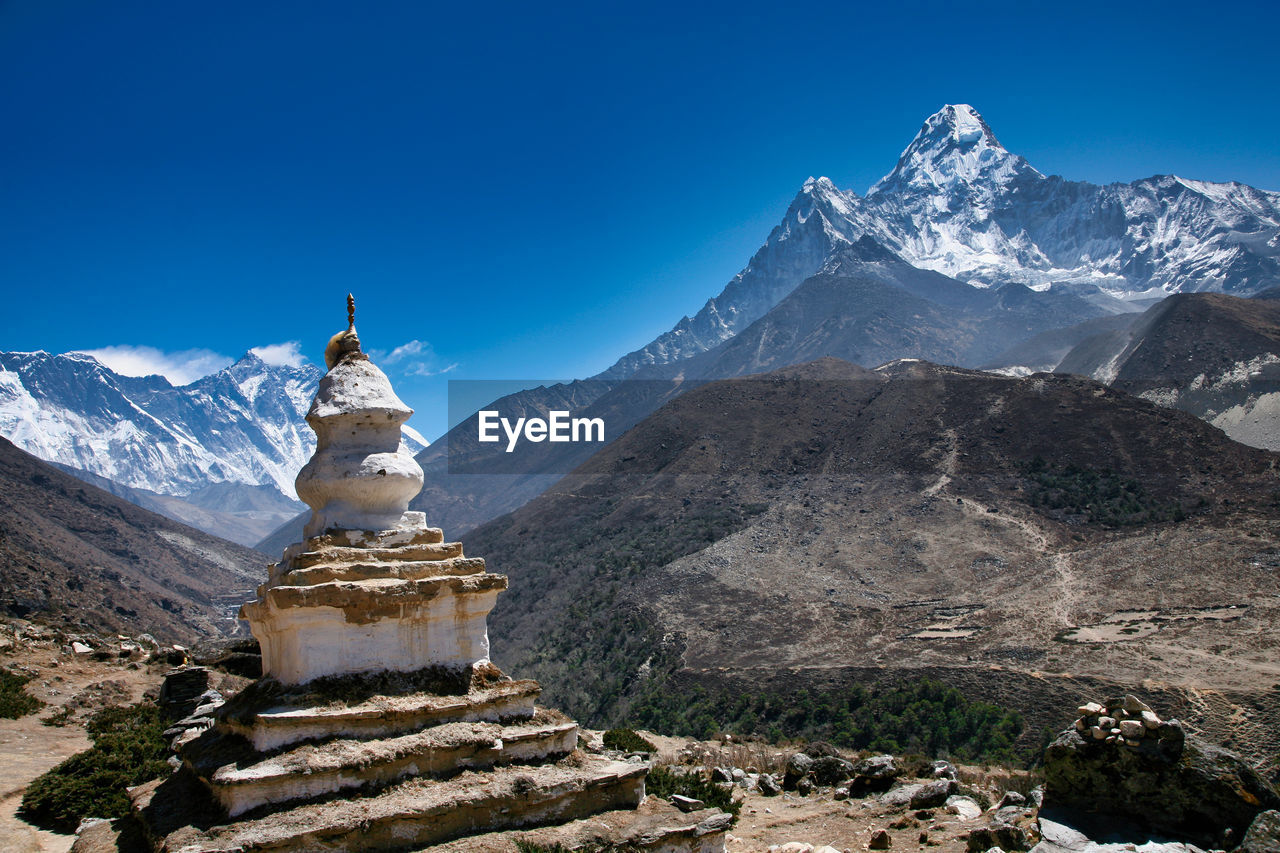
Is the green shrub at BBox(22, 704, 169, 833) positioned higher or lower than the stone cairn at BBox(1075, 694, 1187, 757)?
lower

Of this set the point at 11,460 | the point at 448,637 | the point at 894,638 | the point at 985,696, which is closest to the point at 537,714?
the point at 448,637

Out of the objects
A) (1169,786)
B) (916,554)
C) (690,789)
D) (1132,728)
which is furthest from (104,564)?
(1169,786)

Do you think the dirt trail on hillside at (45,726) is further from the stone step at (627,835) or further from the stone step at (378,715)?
the stone step at (627,835)

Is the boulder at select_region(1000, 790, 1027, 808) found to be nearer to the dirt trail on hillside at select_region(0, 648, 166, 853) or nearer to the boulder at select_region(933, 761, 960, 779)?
the boulder at select_region(933, 761, 960, 779)

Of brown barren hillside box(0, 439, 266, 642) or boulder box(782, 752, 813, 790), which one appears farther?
brown barren hillside box(0, 439, 266, 642)

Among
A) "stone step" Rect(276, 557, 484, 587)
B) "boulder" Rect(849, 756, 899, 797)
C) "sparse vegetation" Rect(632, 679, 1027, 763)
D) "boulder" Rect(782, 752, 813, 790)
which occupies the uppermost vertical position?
"stone step" Rect(276, 557, 484, 587)

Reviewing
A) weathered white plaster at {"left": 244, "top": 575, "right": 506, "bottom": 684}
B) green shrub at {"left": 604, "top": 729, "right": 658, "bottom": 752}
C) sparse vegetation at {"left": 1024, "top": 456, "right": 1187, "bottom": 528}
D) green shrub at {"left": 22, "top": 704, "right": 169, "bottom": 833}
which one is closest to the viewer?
weathered white plaster at {"left": 244, "top": 575, "right": 506, "bottom": 684}

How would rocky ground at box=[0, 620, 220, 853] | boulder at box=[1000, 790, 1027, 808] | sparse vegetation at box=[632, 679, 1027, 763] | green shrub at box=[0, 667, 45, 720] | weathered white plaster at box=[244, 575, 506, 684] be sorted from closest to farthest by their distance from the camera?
1. weathered white plaster at box=[244, 575, 506, 684]
2. rocky ground at box=[0, 620, 220, 853]
3. boulder at box=[1000, 790, 1027, 808]
4. green shrub at box=[0, 667, 45, 720]
5. sparse vegetation at box=[632, 679, 1027, 763]

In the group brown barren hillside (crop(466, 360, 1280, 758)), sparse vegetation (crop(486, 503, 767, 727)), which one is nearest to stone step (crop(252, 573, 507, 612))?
brown barren hillside (crop(466, 360, 1280, 758))
